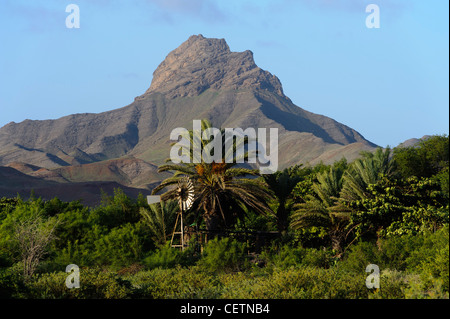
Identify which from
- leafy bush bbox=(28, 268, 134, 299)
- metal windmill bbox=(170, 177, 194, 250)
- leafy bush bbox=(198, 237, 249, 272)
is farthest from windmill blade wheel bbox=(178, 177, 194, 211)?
leafy bush bbox=(28, 268, 134, 299)

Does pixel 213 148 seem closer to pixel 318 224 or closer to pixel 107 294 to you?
pixel 318 224

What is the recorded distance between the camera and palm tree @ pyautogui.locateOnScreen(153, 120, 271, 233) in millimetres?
27031

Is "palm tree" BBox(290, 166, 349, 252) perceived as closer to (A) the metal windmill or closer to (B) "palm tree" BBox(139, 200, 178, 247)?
(A) the metal windmill

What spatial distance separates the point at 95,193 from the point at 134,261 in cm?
15622

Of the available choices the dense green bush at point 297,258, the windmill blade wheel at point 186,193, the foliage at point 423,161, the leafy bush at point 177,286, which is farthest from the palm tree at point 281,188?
the leafy bush at point 177,286

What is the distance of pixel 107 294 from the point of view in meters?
14.0

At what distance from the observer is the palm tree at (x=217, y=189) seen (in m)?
27.0

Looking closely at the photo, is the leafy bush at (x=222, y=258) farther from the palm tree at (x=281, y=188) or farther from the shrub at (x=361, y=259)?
the palm tree at (x=281, y=188)

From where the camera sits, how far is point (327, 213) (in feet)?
92.9

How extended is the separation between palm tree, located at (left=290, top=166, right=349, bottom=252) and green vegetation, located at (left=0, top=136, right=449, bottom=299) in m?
0.06

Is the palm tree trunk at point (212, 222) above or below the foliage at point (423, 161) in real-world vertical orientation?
below

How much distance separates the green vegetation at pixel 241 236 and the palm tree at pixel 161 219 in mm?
69
